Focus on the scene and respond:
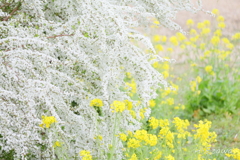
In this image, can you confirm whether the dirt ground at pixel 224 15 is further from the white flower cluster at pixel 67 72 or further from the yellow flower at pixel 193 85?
the white flower cluster at pixel 67 72

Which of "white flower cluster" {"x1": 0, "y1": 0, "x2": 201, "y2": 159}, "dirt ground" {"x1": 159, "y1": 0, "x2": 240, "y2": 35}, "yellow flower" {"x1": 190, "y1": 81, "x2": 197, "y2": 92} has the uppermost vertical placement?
"white flower cluster" {"x1": 0, "y1": 0, "x2": 201, "y2": 159}

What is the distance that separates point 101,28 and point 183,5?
161 centimetres

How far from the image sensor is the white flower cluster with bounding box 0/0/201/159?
1.96 m

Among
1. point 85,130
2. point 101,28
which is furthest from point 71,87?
point 101,28

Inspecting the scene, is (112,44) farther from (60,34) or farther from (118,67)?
(60,34)

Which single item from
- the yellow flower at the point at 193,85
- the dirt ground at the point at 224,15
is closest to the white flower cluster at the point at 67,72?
the yellow flower at the point at 193,85

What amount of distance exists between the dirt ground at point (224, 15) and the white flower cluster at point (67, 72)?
7.01m

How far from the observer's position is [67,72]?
2457 millimetres

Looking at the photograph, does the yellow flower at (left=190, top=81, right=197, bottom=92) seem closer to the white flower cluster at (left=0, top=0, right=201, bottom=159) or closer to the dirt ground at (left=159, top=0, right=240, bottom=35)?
the white flower cluster at (left=0, top=0, right=201, bottom=159)

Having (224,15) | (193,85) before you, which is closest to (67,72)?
(193,85)

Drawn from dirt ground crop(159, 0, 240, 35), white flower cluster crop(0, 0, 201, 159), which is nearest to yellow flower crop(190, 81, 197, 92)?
white flower cluster crop(0, 0, 201, 159)

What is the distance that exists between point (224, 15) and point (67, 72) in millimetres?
8814

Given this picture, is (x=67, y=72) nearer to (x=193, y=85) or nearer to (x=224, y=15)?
(x=193, y=85)

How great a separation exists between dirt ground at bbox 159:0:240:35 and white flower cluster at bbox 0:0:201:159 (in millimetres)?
7008
